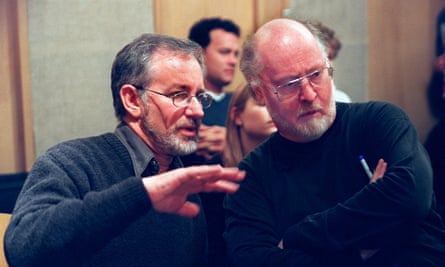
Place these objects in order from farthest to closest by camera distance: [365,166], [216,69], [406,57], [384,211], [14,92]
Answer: [406,57] → [216,69] → [14,92] → [365,166] → [384,211]

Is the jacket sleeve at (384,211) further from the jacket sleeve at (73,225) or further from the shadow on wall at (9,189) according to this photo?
the shadow on wall at (9,189)

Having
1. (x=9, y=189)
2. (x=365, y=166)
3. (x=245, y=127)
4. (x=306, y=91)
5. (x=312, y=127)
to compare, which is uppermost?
(x=306, y=91)

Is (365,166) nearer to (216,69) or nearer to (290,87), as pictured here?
(290,87)

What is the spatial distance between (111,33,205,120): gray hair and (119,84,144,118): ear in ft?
0.06

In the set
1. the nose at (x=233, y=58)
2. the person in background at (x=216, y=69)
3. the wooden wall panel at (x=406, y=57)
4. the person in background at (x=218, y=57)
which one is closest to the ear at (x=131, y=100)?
the person in background at (x=216, y=69)

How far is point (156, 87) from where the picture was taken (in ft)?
5.72

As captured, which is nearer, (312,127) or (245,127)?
(312,127)

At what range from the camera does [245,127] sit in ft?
8.10

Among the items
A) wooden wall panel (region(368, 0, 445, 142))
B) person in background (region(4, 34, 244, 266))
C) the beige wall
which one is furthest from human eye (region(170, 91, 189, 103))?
wooden wall panel (region(368, 0, 445, 142))

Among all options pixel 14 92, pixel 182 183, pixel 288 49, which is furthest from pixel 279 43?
pixel 14 92

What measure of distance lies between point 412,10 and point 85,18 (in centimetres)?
245

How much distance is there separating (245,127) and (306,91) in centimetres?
A: 79

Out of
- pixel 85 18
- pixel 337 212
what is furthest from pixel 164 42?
pixel 85 18

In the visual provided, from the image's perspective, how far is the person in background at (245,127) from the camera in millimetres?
2426
